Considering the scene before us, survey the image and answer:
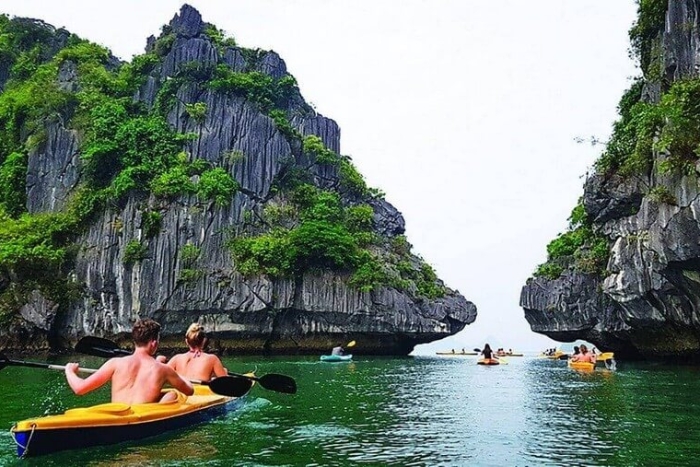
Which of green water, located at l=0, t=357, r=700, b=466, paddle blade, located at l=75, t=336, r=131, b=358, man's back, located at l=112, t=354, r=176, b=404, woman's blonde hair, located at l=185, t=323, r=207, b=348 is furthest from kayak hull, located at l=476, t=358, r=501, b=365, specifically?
man's back, located at l=112, t=354, r=176, b=404

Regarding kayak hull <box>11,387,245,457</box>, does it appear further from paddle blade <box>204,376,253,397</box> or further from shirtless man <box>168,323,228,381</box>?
shirtless man <box>168,323,228,381</box>

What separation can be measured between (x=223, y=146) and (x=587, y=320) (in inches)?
966

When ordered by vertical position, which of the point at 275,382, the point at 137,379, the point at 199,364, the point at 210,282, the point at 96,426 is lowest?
the point at 96,426

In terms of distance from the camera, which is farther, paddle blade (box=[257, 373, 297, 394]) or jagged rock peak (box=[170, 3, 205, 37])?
jagged rock peak (box=[170, 3, 205, 37])

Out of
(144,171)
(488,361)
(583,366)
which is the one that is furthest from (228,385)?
(144,171)

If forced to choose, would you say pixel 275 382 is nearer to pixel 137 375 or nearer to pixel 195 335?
pixel 195 335

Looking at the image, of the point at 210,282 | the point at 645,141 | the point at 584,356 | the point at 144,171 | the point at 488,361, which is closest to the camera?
the point at 645,141

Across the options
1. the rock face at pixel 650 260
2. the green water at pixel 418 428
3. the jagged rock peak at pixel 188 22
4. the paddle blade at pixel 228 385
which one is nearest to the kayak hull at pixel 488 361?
the rock face at pixel 650 260

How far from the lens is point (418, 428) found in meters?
10.2

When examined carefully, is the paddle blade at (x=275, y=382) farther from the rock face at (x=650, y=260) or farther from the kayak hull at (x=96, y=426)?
the rock face at (x=650, y=260)

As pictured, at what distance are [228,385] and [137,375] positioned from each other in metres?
1.96

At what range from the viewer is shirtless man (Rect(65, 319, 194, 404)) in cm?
709

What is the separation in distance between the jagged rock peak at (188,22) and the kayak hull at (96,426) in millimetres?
42985

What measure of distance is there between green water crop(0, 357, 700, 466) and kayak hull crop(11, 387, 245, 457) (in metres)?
0.13
